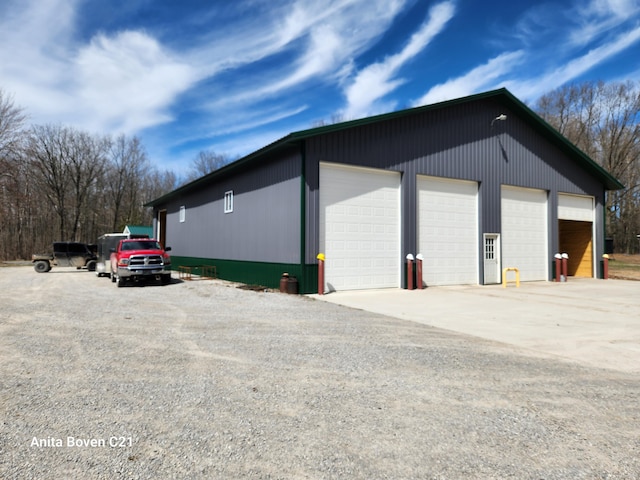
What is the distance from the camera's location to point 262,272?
46.3 ft

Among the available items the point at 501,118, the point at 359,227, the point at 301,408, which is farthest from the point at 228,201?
the point at 301,408

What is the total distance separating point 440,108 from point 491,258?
665cm

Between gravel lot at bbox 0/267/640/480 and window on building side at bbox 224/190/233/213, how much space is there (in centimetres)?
1023

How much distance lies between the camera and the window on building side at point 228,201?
16672mm

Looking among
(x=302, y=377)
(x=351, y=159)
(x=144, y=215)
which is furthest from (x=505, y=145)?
(x=144, y=215)

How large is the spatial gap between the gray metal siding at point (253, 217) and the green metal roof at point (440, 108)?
43 cm

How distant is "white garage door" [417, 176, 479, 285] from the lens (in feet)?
49.3

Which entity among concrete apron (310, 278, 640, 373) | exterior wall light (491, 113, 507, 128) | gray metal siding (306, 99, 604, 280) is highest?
exterior wall light (491, 113, 507, 128)

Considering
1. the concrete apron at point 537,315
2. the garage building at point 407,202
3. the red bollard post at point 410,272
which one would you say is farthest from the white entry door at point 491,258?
the red bollard post at point 410,272

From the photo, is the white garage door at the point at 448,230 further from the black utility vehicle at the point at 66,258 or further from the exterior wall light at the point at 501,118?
the black utility vehicle at the point at 66,258

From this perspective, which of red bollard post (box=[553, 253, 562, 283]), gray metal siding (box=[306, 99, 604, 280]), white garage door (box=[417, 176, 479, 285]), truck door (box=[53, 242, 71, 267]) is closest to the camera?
gray metal siding (box=[306, 99, 604, 280])

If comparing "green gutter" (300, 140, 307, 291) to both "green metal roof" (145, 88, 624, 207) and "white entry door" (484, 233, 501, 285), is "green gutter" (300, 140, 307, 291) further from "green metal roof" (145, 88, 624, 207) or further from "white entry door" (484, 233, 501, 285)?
"white entry door" (484, 233, 501, 285)

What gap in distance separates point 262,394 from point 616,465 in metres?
2.91

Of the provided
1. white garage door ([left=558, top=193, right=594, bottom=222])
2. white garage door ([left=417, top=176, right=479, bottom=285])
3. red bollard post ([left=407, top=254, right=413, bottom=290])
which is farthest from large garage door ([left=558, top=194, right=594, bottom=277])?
red bollard post ([left=407, top=254, right=413, bottom=290])
